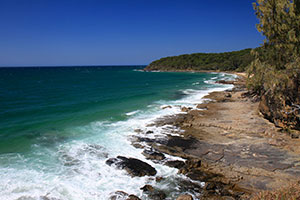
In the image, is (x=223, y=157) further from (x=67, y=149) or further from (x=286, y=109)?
(x=67, y=149)

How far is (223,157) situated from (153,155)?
13.7 ft

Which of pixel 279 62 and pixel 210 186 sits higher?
pixel 279 62

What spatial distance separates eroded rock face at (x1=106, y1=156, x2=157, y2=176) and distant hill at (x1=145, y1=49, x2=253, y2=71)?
10383 cm

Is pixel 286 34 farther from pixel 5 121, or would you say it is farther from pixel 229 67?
pixel 229 67

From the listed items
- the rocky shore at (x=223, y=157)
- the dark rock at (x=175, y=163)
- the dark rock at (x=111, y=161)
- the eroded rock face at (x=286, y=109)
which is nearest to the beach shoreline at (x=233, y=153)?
the rocky shore at (x=223, y=157)

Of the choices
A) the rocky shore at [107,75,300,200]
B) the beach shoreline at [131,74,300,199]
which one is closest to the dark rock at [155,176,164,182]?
the rocky shore at [107,75,300,200]

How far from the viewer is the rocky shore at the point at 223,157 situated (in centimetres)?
1050

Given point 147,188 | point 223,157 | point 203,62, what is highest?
point 203,62

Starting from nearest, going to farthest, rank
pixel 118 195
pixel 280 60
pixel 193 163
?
pixel 118 195 < pixel 193 163 < pixel 280 60

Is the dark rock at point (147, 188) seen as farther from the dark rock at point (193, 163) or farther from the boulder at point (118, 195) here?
the dark rock at point (193, 163)

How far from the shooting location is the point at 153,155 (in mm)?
14000

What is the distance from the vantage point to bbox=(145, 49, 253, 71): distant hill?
113812mm

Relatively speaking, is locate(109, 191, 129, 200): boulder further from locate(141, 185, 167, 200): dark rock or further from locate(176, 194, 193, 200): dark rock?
locate(176, 194, 193, 200): dark rock

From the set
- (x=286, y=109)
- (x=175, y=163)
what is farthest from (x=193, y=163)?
(x=286, y=109)
